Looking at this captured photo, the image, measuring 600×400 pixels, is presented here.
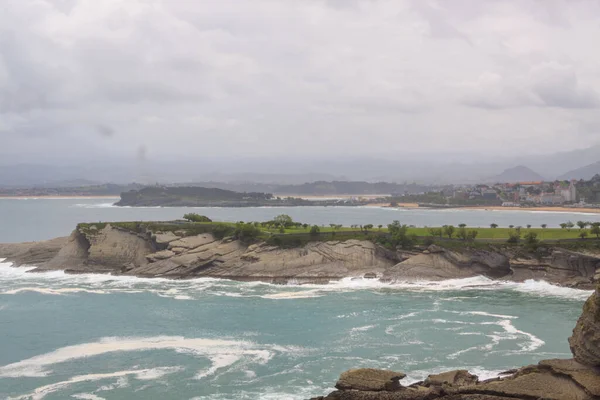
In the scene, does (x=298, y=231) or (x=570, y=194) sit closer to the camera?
(x=298, y=231)

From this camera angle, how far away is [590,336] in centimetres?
2309

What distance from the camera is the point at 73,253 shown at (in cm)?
7181

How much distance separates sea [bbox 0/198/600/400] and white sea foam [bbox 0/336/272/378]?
0.11m

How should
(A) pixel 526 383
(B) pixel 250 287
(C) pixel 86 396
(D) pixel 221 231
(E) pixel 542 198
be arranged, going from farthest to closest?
1. (E) pixel 542 198
2. (D) pixel 221 231
3. (B) pixel 250 287
4. (C) pixel 86 396
5. (A) pixel 526 383

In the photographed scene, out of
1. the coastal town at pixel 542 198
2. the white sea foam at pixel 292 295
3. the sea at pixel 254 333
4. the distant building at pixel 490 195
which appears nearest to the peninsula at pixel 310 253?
the sea at pixel 254 333

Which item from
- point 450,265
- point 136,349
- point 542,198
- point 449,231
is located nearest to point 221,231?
point 449,231

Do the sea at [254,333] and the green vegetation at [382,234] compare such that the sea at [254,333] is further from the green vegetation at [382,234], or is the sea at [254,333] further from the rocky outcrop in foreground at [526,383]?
the green vegetation at [382,234]

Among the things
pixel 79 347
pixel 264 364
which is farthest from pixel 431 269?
pixel 79 347

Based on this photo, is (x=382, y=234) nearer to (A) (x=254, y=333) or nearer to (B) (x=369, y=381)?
(A) (x=254, y=333)

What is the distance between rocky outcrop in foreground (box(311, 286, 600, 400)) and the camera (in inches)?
907

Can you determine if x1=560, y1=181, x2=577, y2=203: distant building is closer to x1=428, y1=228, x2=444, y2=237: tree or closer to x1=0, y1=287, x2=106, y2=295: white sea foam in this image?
x1=428, y1=228, x2=444, y2=237: tree

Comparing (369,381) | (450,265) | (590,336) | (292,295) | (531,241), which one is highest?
(531,241)

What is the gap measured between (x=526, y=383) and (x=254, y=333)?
2137 cm

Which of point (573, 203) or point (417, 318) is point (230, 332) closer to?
point (417, 318)
